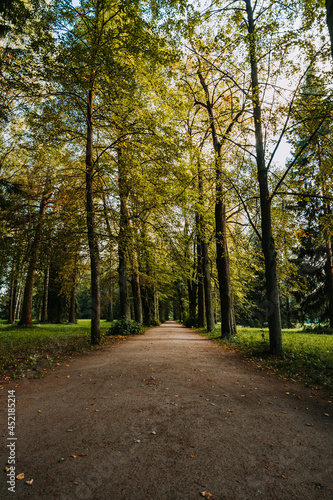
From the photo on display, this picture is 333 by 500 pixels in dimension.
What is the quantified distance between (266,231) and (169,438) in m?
6.55

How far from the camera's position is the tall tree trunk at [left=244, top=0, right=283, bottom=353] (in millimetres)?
7676

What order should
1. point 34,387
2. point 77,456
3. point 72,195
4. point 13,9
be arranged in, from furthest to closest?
point 72,195 < point 13,9 < point 34,387 < point 77,456

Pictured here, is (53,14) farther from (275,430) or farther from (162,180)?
(275,430)

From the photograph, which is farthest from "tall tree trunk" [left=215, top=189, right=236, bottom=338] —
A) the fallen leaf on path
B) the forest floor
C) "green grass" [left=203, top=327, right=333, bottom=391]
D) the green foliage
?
the fallen leaf on path

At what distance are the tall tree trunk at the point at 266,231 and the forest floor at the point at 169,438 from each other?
2.38 m

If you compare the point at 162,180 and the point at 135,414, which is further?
the point at 162,180

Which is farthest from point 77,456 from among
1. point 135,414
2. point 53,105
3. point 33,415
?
point 53,105

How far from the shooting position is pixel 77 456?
267cm

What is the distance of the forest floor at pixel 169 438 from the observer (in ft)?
7.40

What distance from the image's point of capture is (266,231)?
8.14 meters

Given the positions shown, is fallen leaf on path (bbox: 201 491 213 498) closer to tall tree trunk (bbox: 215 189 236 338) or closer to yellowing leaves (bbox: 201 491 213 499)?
yellowing leaves (bbox: 201 491 213 499)

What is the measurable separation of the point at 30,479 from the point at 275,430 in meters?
2.74

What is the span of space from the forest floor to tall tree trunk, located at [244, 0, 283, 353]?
2.38m

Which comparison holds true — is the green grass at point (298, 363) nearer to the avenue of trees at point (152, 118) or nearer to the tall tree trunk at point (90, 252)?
the avenue of trees at point (152, 118)
